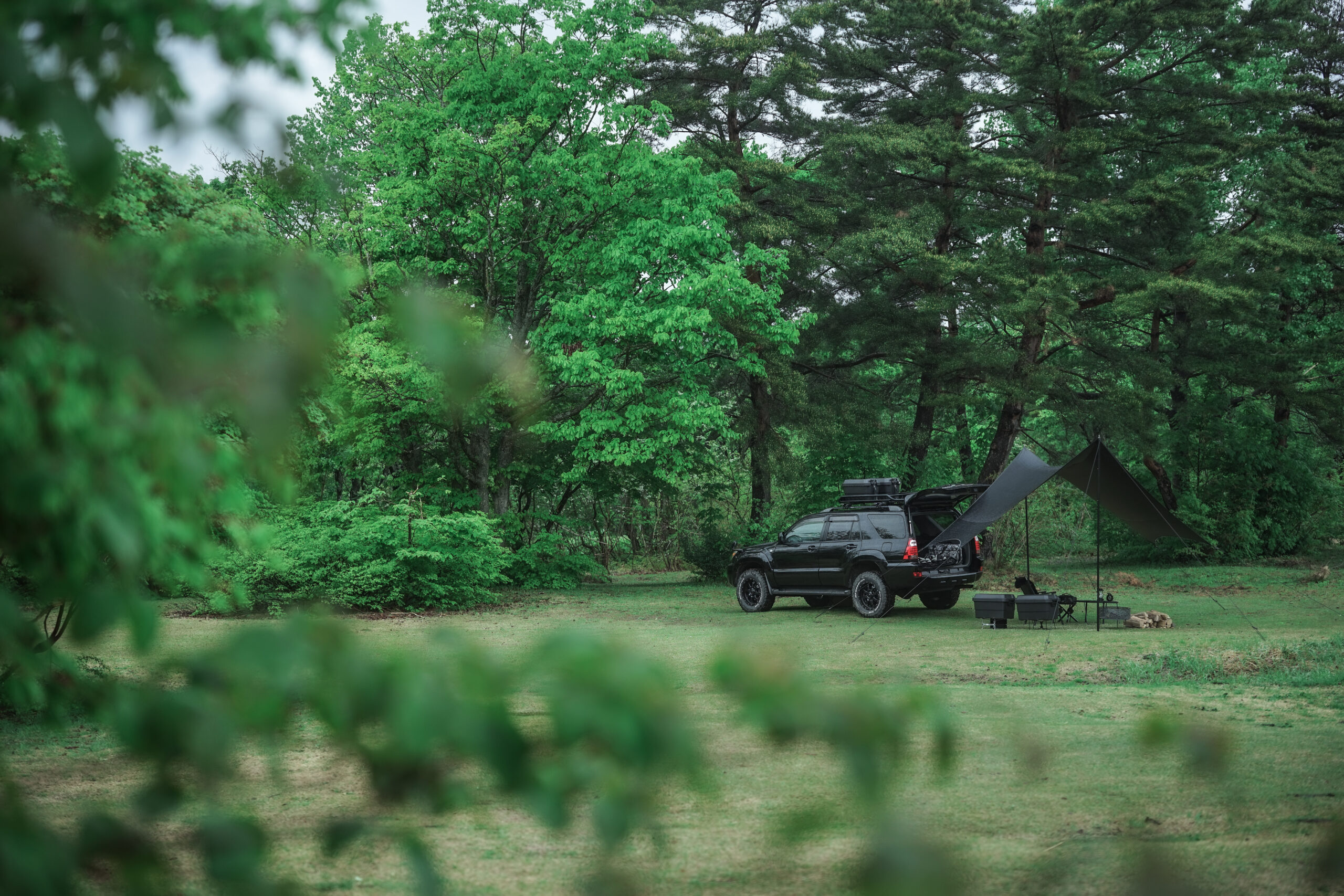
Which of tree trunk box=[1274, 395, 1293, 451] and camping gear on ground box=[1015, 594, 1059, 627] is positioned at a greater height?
tree trunk box=[1274, 395, 1293, 451]

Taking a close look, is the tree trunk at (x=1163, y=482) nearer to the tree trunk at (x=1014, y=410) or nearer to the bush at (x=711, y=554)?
the tree trunk at (x=1014, y=410)

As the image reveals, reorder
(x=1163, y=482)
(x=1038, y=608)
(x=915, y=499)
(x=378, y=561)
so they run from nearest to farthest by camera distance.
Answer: (x=1038, y=608) → (x=915, y=499) → (x=378, y=561) → (x=1163, y=482)

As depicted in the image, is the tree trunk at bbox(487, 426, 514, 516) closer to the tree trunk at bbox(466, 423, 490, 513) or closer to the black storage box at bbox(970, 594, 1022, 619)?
the tree trunk at bbox(466, 423, 490, 513)

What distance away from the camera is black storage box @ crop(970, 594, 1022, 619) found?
48.4 feet

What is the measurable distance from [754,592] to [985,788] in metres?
12.7

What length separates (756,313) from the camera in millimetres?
23438

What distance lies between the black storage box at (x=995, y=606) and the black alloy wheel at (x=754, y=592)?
14.0 feet

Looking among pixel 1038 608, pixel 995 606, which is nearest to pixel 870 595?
pixel 995 606

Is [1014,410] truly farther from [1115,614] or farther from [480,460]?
[480,460]

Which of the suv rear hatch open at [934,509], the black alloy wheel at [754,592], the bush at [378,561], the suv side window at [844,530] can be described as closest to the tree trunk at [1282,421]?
the suv rear hatch open at [934,509]

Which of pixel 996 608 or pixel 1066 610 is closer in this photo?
pixel 996 608

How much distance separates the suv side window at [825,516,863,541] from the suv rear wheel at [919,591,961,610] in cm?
197

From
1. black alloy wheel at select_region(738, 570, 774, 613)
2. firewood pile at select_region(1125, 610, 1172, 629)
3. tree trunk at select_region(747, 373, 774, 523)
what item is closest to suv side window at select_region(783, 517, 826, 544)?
black alloy wheel at select_region(738, 570, 774, 613)

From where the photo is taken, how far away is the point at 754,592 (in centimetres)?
1856
